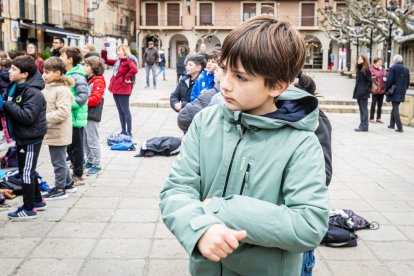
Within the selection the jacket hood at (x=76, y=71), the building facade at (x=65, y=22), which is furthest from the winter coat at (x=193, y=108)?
the building facade at (x=65, y=22)

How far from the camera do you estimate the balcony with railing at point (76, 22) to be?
1456 inches

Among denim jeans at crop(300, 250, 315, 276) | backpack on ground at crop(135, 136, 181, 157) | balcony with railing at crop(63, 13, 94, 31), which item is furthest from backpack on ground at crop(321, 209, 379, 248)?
balcony with railing at crop(63, 13, 94, 31)

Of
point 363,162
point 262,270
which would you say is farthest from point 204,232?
point 363,162

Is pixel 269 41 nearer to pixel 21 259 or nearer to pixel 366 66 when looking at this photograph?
pixel 21 259

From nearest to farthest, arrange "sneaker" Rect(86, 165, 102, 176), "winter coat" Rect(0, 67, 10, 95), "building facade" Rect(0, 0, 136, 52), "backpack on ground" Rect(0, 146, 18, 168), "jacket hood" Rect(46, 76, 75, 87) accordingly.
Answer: "jacket hood" Rect(46, 76, 75, 87), "sneaker" Rect(86, 165, 102, 176), "backpack on ground" Rect(0, 146, 18, 168), "winter coat" Rect(0, 67, 10, 95), "building facade" Rect(0, 0, 136, 52)

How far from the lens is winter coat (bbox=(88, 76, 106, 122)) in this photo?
22.1 feet

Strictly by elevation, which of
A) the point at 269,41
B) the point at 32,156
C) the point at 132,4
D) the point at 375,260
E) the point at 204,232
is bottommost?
the point at 375,260

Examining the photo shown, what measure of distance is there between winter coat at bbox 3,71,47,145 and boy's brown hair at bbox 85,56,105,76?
1893 mm

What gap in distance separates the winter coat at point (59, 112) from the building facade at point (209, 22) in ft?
142

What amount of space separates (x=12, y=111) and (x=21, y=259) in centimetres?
136

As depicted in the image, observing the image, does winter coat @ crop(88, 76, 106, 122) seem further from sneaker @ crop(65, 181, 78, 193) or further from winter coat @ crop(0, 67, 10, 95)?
winter coat @ crop(0, 67, 10, 95)

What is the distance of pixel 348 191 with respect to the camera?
6230mm

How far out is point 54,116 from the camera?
536 centimetres

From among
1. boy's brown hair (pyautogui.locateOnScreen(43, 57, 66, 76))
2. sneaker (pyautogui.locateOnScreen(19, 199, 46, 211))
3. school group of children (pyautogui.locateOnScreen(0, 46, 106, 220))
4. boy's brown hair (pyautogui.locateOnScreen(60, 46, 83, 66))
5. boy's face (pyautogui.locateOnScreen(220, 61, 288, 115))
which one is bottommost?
sneaker (pyautogui.locateOnScreen(19, 199, 46, 211))
